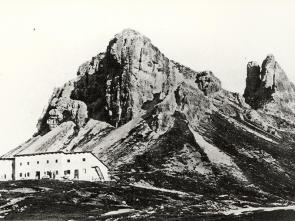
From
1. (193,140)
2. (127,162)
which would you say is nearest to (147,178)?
(127,162)

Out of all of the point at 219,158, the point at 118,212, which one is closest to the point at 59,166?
the point at 118,212

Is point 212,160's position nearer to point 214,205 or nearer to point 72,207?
point 214,205

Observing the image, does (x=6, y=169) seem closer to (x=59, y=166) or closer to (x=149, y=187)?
(x=59, y=166)

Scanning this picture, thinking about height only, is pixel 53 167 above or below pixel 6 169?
above

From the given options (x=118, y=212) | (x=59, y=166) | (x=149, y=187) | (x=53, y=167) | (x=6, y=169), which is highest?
(x=59, y=166)

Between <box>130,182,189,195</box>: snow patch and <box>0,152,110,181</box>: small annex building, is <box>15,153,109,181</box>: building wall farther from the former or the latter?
<box>130,182,189,195</box>: snow patch

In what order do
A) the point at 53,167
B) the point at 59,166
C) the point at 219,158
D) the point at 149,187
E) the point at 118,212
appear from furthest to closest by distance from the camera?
1. the point at 219,158
2. the point at 149,187
3. the point at 53,167
4. the point at 59,166
5. the point at 118,212

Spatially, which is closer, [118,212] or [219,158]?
[118,212]

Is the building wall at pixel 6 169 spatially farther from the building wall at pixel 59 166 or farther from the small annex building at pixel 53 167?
the building wall at pixel 59 166
